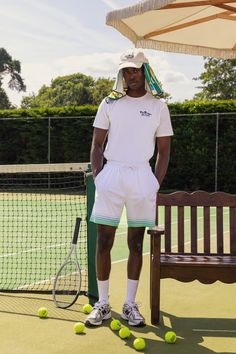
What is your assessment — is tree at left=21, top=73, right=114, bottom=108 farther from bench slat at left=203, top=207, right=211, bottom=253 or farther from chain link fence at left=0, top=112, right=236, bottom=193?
bench slat at left=203, top=207, right=211, bottom=253

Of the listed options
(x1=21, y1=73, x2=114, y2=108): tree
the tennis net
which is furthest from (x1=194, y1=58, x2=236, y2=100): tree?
(x1=21, y1=73, x2=114, y2=108): tree

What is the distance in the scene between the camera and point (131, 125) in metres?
3.77

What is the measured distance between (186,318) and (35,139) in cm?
1407

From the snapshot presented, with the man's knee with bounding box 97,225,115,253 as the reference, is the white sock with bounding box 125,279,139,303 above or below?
below

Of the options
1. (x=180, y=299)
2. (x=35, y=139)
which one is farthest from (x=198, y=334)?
(x=35, y=139)

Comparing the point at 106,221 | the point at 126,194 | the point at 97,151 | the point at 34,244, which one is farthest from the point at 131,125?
the point at 34,244

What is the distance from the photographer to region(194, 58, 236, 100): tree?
104 ft

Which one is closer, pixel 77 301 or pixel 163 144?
pixel 163 144

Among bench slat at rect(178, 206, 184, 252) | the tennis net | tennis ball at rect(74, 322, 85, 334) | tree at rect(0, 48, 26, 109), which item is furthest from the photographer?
tree at rect(0, 48, 26, 109)

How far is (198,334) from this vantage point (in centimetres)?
381

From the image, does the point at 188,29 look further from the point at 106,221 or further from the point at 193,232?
the point at 106,221

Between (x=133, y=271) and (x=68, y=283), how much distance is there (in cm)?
116

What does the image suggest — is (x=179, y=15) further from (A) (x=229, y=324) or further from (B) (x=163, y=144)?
(A) (x=229, y=324)

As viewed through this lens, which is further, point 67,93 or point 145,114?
point 67,93
